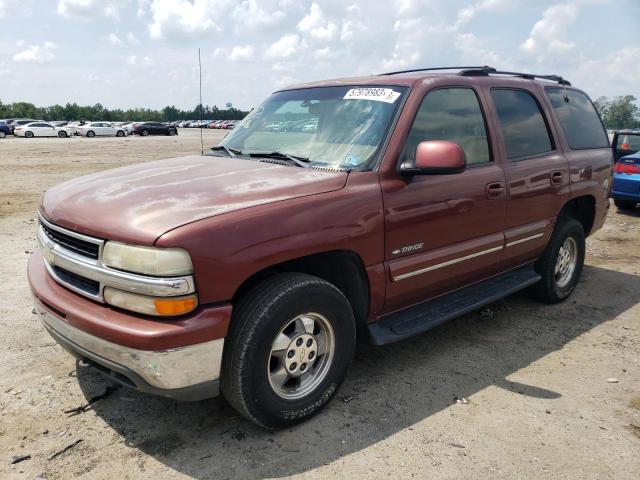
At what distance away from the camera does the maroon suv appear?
7.92 ft

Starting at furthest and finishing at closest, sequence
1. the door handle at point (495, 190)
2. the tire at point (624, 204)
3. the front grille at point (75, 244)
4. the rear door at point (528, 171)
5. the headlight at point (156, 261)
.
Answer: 1. the tire at point (624, 204)
2. the rear door at point (528, 171)
3. the door handle at point (495, 190)
4. the front grille at point (75, 244)
5. the headlight at point (156, 261)

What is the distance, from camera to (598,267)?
621cm

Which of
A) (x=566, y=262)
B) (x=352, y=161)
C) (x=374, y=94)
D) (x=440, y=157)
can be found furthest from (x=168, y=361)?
(x=566, y=262)

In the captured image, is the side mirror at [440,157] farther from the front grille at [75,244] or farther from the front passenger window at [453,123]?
the front grille at [75,244]

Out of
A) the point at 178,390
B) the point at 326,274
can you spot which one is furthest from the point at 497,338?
the point at 178,390

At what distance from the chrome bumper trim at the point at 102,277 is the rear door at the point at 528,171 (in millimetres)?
2639

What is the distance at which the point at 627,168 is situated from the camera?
8898mm

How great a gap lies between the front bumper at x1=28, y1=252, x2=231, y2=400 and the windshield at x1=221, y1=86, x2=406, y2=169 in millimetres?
1316

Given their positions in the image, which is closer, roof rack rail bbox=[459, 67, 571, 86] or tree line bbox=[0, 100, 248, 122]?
roof rack rail bbox=[459, 67, 571, 86]

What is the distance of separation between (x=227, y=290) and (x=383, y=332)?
1.18m

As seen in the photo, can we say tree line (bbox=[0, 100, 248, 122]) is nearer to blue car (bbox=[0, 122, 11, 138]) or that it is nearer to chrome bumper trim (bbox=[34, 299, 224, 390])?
blue car (bbox=[0, 122, 11, 138])

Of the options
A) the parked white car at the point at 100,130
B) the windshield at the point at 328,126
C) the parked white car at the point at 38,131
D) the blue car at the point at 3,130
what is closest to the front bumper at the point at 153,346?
the windshield at the point at 328,126

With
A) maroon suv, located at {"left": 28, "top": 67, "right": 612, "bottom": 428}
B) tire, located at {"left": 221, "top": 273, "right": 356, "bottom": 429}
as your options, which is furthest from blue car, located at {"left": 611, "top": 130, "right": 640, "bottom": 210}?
tire, located at {"left": 221, "top": 273, "right": 356, "bottom": 429}

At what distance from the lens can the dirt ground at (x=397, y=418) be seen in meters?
2.61
